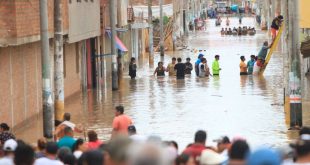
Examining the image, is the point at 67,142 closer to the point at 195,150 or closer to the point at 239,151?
the point at 195,150

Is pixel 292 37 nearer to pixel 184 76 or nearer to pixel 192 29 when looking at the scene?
pixel 184 76

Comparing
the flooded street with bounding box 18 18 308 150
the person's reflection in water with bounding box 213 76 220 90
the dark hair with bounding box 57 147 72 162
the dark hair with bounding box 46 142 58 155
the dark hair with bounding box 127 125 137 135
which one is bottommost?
the flooded street with bounding box 18 18 308 150

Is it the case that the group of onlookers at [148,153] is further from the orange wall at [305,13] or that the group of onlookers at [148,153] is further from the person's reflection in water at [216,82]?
the person's reflection in water at [216,82]

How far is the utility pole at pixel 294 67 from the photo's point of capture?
22.1 meters

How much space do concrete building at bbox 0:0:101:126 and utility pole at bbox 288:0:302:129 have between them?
21.9ft

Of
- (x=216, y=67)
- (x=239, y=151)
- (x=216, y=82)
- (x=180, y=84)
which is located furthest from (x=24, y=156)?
(x=216, y=67)

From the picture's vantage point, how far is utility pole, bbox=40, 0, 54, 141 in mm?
20266

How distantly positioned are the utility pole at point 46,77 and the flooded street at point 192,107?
1.49 metres

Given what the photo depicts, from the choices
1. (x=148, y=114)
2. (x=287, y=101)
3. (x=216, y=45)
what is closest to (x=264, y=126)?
(x=287, y=101)

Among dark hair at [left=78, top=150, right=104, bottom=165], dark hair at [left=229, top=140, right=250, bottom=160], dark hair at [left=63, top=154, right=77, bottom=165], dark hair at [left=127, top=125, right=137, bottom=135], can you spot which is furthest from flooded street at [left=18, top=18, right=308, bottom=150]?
dark hair at [left=229, top=140, right=250, bottom=160]

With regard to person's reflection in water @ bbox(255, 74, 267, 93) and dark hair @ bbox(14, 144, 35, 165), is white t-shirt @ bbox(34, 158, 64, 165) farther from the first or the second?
person's reflection in water @ bbox(255, 74, 267, 93)

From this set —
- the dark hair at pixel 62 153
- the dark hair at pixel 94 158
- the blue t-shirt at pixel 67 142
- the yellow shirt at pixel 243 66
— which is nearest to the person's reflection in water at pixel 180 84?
the yellow shirt at pixel 243 66

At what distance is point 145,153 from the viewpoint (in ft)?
18.7

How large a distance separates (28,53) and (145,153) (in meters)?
21.3
